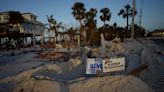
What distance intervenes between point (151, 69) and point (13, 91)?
8.39 metres

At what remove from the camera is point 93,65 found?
11.5 metres

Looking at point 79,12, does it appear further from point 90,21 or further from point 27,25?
point 27,25

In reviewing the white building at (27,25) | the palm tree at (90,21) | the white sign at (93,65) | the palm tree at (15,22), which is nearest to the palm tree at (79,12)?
the palm tree at (90,21)

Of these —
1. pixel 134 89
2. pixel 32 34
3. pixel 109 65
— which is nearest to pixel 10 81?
pixel 109 65

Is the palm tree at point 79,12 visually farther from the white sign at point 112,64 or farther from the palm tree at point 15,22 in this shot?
the white sign at point 112,64

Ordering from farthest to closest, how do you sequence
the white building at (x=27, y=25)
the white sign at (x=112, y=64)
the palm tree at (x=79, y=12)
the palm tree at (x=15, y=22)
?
the palm tree at (x=79, y=12) < the white building at (x=27, y=25) < the palm tree at (x=15, y=22) < the white sign at (x=112, y=64)

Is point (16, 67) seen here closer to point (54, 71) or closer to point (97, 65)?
point (54, 71)

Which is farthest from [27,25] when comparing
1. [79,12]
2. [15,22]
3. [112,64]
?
[112,64]

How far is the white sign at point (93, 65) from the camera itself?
37.4 feet

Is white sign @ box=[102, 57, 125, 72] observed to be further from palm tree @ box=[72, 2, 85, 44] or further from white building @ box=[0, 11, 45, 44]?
palm tree @ box=[72, 2, 85, 44]

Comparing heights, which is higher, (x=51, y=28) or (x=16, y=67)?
(x=51, y=28)

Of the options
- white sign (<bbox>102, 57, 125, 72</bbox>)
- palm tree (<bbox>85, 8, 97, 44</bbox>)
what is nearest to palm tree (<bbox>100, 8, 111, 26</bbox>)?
palm tree (<bbox>85, 8, 97, 44</bbox>)

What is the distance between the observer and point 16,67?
1811cm

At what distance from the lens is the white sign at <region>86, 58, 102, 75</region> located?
37.4 feet
